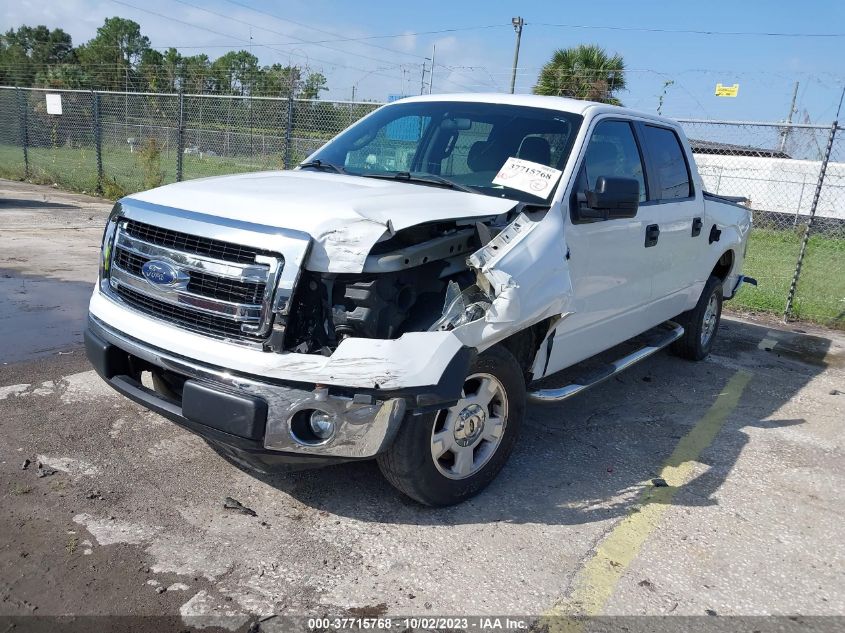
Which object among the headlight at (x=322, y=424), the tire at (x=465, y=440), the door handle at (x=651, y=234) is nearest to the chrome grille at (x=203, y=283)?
the headlight at (x=322, y=424)

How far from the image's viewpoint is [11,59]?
174 ft

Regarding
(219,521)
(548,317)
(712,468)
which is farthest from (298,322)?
(712,468)

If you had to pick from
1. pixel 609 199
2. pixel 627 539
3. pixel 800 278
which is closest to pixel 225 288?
pixel 609 199

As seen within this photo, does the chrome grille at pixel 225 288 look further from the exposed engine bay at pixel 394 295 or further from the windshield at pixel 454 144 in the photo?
the windshield at pixel 454 144

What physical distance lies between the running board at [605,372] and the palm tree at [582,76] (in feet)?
53.1

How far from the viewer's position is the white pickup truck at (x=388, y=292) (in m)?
2.81

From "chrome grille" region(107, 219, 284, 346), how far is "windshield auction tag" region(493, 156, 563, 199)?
155 cm

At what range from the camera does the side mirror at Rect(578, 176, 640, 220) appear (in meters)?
3.71

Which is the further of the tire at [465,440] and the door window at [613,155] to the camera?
the door window at [613,155]

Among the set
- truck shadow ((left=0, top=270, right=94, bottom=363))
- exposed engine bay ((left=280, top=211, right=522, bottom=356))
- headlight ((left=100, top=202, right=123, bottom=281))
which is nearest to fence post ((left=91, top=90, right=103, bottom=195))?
truck shadow ((left=0, top=270, right=94, bottom=363))

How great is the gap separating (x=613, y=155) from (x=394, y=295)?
2182 mm

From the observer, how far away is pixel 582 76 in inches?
815

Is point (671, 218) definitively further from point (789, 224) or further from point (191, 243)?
point (789, 224)

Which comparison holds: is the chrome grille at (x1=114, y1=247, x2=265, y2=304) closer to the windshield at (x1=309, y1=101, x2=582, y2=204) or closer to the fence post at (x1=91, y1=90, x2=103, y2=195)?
the windshield at (x1=309, y1=101, x2=582, y2=204)
